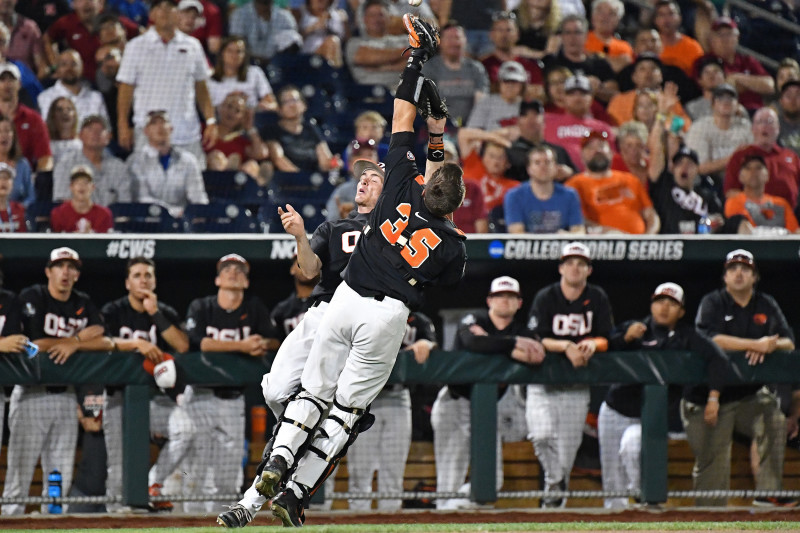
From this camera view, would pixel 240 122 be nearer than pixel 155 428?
No

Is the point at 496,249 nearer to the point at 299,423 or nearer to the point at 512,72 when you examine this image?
the point at 512,72

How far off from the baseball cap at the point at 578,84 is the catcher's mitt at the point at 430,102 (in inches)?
181

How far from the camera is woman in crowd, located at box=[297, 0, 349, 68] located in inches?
396

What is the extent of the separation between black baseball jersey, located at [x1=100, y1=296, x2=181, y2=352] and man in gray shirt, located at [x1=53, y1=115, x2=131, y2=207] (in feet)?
3.23

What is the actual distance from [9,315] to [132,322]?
805mm

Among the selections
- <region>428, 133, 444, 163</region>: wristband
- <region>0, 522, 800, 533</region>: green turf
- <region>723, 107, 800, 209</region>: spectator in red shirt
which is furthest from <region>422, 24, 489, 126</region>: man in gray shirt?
<region>0, 522, 800, 533</region>: green turf

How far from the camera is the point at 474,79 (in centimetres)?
967

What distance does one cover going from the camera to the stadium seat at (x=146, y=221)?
26.2 ft

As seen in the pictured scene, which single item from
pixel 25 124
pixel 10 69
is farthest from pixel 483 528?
pixel 10 69

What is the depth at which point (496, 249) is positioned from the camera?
311 inches

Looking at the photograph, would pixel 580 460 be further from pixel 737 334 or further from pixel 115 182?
pixel 115 182

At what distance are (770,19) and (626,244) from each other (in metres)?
4.64

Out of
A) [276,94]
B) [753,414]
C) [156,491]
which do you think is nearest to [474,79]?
[276,94]

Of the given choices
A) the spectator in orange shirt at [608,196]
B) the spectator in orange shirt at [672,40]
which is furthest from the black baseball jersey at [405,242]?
the spectator in orange shirt at [672,40]
